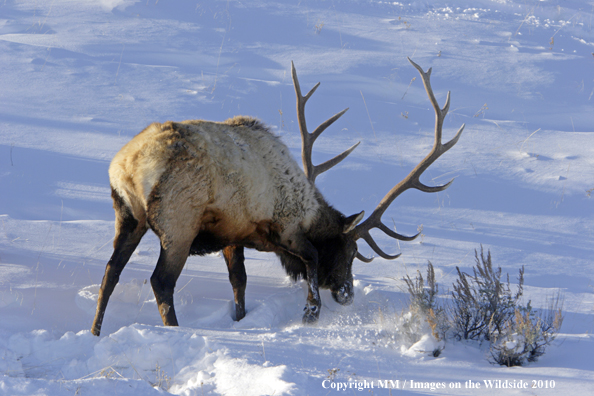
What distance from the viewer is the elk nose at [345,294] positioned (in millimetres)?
4844

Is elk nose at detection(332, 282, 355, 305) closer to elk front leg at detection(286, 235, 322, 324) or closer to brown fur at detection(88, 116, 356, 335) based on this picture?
brown fur at detection(88, 116, 356, 335)

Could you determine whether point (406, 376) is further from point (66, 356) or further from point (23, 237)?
point (23, 237)

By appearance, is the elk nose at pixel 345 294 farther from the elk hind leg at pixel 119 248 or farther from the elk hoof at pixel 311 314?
the elk hind leg at pixel 119 248

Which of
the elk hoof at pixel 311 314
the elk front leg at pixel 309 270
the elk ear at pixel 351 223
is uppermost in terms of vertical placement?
the elk ear at pixel 351 223

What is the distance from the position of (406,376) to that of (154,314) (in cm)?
225

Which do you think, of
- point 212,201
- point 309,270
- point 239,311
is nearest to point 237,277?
point 239,311

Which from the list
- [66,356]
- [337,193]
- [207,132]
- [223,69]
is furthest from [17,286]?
[223,69]

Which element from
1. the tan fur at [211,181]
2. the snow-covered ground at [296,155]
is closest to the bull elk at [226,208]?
the tan fur at [211,181]

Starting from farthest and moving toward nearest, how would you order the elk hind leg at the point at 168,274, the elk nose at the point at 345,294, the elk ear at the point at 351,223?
the elk nose at the point at 345,294, the elk ear at the point at 351,223, the elk hind leg at the point at 168,274

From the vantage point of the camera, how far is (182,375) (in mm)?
2871

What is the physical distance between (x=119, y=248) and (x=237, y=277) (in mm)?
1097

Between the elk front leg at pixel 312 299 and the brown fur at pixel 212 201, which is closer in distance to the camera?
the brown fur at pixel 212 201

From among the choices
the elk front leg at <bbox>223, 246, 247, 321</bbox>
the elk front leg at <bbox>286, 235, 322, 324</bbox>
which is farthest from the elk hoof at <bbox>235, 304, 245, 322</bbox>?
the elk front leg at <bbox>286, 235, 322, 324</bbox>

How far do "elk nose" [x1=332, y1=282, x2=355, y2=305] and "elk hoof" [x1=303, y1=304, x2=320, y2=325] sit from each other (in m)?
0.41
